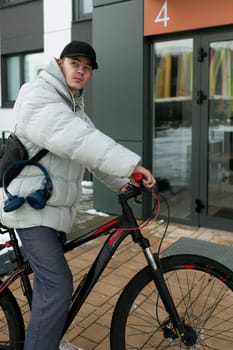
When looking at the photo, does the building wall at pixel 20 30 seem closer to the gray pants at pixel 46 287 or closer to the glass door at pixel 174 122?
the glass door at pixel 174 122

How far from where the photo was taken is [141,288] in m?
2.16

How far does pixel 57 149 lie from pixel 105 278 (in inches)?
90.4

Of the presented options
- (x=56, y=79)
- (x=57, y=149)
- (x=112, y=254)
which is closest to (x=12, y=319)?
(x=112, y=254)

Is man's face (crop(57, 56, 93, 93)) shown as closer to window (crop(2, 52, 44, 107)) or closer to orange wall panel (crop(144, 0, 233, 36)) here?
orange wall panel (crop(144, 0, 233, 36))

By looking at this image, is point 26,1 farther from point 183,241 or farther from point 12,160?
point 12,160

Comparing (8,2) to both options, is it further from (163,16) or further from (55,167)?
(55,167)

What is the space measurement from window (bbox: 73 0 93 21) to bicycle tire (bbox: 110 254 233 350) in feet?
22.9

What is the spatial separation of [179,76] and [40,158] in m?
3.88

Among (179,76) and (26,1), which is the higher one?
(26,1)

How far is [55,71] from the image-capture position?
212cm

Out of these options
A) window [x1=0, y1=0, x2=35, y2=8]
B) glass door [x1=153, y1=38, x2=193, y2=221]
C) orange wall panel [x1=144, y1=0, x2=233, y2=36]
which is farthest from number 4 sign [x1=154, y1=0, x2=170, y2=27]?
window [x1=0, y1=0, x2=35, y2=8]

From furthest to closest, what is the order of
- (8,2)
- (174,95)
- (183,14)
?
(8,2) < (174,95) < (183,14)

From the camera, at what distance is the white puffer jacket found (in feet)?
6.21

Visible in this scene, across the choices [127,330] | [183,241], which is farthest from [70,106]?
[183,241]
